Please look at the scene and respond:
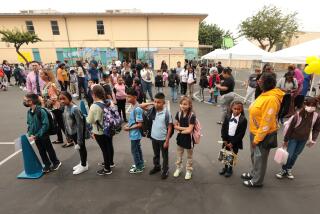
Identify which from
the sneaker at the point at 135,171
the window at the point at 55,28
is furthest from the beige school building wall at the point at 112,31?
the sneaker at the point at 135,171

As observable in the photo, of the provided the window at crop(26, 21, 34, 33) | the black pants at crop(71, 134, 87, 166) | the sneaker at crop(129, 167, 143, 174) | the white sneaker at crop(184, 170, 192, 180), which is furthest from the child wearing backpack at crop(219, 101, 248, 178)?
the window at crop(26, 21, 34, 33)

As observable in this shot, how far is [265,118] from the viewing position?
114 inches

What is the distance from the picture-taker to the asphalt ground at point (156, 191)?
309cm

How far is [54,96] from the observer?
17.2ft

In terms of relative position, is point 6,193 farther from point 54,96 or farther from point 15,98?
point 15,98

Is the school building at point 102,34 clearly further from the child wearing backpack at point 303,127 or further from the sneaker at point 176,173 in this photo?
the child wearing backpack at point 303,127

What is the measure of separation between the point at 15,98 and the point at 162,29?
1924 cm

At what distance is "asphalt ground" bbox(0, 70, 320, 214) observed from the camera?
3088 mm

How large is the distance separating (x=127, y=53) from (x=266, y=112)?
26.2 m

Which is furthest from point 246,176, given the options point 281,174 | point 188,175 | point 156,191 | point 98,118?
point 98,118

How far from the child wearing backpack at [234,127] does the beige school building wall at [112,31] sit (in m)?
23.5

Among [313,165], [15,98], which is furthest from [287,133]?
[15,98]

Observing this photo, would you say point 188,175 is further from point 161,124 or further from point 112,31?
point 112,31

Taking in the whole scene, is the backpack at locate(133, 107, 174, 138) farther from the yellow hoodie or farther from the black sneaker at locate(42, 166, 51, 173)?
the black sneaker at locate(42, 166, 51, 173)
